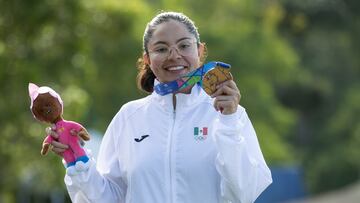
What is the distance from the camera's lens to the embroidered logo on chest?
5094 millimetres

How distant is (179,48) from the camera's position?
5.17 m

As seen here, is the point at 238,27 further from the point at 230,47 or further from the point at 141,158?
the point at 141,158

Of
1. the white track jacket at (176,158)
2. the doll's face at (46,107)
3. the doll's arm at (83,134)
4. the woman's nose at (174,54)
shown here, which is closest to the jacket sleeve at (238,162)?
the white track jacket at (176,158)

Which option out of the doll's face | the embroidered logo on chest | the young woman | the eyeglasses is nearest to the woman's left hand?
the young woman

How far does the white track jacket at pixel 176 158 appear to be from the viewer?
16.0 feet

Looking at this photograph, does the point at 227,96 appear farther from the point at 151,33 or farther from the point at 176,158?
the point at 151,33

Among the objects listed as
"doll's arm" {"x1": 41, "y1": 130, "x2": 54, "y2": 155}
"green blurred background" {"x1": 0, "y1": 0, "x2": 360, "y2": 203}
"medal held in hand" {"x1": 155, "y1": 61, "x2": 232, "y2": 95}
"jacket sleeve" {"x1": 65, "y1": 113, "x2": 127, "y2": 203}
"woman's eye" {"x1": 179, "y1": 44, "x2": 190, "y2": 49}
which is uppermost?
"green blurred background" {"x1": 0, "y1": 0, "x2": 360, "y2": 203}

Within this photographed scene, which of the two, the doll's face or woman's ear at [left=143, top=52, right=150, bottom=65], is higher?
woman's ear at [left=143, top=52, right=150, bottom=65]

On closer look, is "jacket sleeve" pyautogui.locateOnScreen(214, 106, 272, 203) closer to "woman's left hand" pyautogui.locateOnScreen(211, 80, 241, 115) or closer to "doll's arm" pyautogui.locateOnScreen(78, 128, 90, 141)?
"woman's left hand" pyautogui.locateOnScreen(211, 80, 241, 115)

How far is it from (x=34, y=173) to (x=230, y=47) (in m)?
12.8

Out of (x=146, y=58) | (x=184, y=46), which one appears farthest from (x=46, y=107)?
(x=184, y=46)

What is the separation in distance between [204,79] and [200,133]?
35cm

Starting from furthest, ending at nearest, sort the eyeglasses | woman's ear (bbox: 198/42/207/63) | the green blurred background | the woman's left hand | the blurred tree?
the blurred tree < the green blurred background < woman's ear (bbox: 198/42/207/63) < the eyeglasses < the woman's left hand

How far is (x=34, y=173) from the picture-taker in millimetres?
17031
